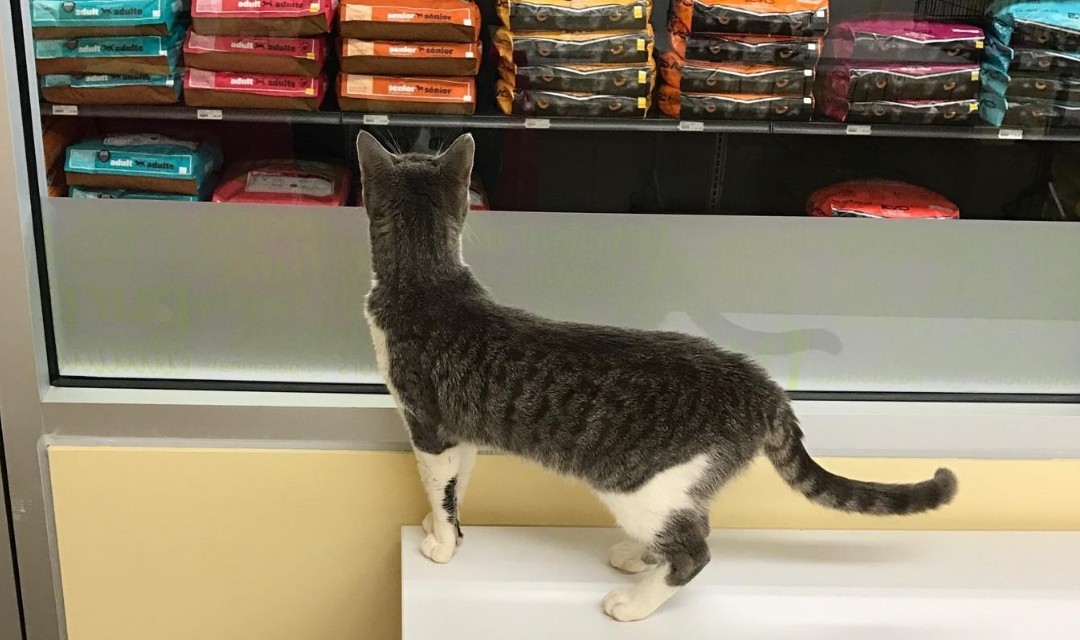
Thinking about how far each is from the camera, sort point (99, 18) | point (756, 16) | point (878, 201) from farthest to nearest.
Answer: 1. point (878, 201)
2. point (756, 16)
3. point (99, 18)

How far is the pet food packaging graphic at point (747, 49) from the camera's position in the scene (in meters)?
1.65

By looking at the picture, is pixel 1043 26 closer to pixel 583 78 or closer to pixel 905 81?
pixel 905 81

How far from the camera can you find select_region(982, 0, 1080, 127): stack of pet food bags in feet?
5.43

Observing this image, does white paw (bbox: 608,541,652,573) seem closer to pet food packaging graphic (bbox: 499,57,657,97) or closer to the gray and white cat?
the gray and white cat

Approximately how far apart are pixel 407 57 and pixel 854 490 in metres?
0.99

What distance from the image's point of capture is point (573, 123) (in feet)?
5.40

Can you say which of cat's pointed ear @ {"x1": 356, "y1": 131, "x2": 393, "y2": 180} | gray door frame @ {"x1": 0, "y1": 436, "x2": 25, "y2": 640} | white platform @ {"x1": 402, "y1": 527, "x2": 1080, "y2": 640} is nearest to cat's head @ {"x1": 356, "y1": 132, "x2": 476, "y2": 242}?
cat's pointed ear @ {"x1": 356, "y1": 131, "x2": 393, "y2": 180}

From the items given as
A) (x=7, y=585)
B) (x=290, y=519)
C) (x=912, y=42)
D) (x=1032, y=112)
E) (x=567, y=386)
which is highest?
(x=912, y=42)

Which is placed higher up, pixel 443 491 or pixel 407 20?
pixel 407 20

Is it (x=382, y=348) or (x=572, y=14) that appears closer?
(x=382, y=348)

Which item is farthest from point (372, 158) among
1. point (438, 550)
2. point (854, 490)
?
point (854, 490)

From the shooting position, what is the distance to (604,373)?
142 cm

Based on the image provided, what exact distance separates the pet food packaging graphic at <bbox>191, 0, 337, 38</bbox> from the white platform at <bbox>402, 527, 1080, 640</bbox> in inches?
33.9

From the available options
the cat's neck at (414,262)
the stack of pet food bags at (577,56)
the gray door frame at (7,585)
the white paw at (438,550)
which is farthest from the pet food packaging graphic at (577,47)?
the gray door frame at (7,585)
